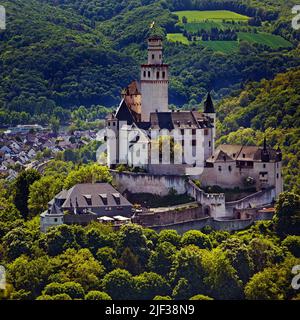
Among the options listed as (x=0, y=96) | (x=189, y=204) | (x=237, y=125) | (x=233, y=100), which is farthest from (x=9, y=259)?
(x=0, y=96)

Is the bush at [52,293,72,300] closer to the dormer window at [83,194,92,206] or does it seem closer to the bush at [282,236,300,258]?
the dormer window at [83,194,92,206]

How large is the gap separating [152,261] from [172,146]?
702cm

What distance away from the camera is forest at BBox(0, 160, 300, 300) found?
65.1 metres

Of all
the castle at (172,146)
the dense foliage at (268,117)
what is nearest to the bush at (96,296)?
the castle at (172,146)

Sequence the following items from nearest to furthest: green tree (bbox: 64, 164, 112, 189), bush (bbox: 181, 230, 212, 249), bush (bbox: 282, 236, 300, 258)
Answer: bush (bbox: 181, 230, 212, 249) < bush (bbox: 282, 236, 300, 258) < green tree (bbox: 64, 164, 112, 189)

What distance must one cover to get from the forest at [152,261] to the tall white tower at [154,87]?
8.09m

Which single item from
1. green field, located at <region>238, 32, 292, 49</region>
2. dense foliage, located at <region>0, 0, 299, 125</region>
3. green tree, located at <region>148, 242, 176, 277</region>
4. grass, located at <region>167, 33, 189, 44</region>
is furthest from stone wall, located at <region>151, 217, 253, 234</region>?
grass, located at <region>167, 33, 189, 44</region>

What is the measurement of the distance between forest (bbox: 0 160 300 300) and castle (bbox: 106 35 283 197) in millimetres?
2502

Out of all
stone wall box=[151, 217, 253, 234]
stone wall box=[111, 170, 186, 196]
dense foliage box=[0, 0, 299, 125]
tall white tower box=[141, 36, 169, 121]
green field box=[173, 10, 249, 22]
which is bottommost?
stone wall box=[151, 217, 253, 234]

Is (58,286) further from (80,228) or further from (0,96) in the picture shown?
(0,96)

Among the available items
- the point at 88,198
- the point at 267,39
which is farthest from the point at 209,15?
the point at 88,198

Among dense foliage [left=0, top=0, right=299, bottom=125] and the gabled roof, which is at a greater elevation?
dense foliage [left=0, top=0, right=299, bottom=125]

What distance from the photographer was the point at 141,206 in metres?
70.4
